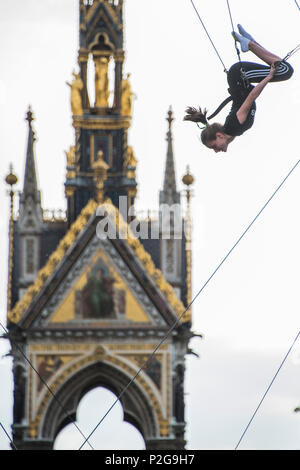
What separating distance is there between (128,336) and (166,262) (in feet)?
4.79

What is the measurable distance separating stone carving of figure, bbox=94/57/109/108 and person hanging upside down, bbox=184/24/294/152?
15914 millimetres

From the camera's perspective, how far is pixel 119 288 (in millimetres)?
27672

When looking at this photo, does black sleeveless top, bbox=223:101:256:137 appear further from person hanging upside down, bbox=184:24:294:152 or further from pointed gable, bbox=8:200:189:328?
pointed gable, bbox=8:200:189:328

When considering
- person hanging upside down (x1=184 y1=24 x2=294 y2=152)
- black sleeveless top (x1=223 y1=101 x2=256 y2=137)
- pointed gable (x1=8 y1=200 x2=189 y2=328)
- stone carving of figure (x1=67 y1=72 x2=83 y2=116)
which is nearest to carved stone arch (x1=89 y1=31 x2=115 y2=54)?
stone carving of figure (x1=67 y1=72 x2=83 y2=116)

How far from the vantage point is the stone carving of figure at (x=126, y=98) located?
29.1 meters

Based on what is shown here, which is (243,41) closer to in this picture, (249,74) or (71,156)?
(249,74)

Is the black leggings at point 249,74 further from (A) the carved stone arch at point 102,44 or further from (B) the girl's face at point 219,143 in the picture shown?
(A) the carved stone arch at point 102,44

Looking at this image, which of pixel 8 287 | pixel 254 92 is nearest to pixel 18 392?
pixel 8 287

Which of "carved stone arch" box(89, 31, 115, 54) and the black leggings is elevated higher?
"carved stone arch" box(89, 31, 115, 54)

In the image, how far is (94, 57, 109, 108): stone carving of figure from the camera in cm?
2914

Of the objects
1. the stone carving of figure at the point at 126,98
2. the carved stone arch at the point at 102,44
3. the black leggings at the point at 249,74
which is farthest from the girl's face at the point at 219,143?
the carved stone arch at the point at 102,44

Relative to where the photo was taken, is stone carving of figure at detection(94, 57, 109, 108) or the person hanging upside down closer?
the person hanging upside down

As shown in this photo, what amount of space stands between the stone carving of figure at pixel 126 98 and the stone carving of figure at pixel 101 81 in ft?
1.06
